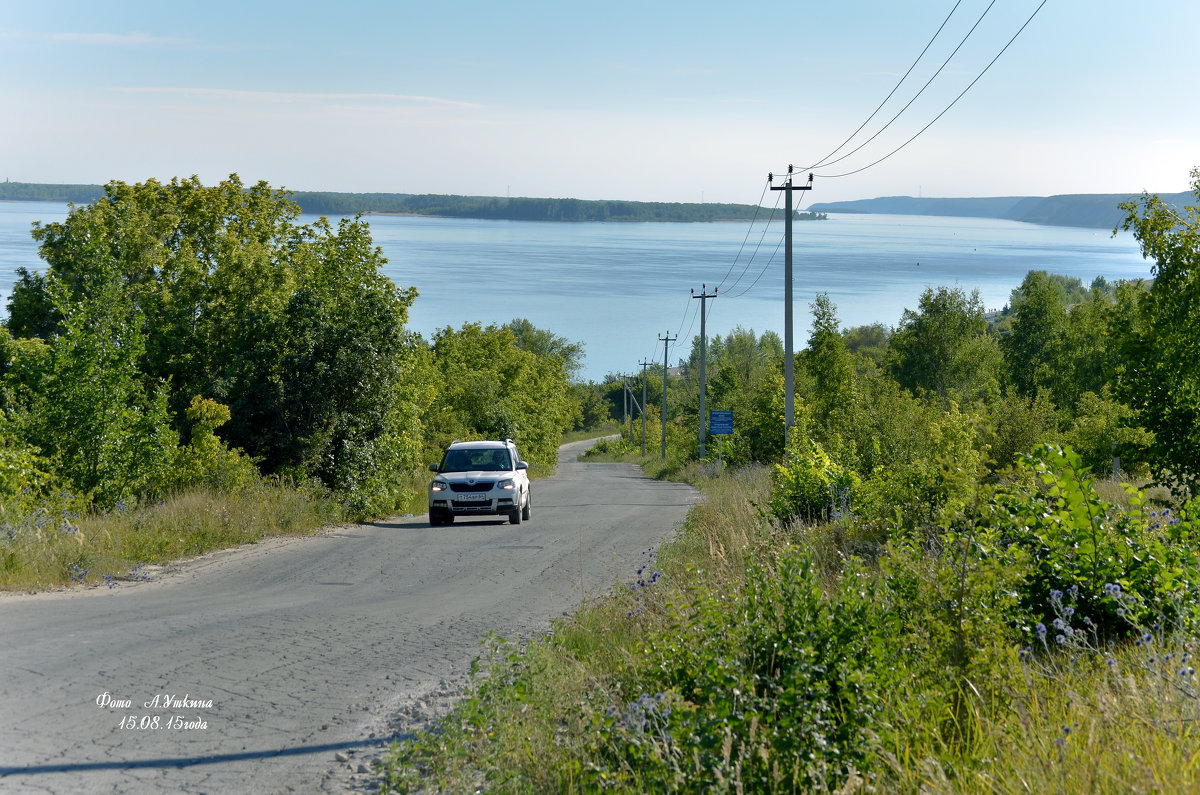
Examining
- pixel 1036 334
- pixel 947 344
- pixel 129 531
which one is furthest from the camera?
pixel 1036 334

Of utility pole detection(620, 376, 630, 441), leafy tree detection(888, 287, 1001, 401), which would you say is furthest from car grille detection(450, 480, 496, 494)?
utility pole detection(620, 376, 630, 441)

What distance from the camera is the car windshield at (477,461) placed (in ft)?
74.4

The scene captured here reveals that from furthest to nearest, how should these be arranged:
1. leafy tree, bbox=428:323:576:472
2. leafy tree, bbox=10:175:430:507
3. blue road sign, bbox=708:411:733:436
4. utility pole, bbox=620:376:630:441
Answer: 1. utility pole, bbox=620:376:630:441
2. leafy tree, bbox=428:323:576:472
3. blue road sign, bbox=708:411:733:436
4. leafy tree, bbox=10:175:430:507

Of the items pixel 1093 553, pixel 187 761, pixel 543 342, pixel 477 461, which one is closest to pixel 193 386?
pixel 477 461

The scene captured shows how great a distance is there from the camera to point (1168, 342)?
19031mm

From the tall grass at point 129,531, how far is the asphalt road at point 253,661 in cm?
53

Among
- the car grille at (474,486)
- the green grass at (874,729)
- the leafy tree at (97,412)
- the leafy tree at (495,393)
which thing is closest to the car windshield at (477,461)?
the car grille at (474,486)

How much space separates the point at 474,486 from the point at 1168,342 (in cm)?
1408

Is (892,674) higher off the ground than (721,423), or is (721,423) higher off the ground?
(892,674)

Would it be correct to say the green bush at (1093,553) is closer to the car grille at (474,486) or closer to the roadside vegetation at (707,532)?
the roadside vegetation at (707,532)

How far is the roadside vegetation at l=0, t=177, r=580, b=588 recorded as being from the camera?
1466cm

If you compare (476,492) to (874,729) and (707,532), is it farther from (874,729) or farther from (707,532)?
(874,729)

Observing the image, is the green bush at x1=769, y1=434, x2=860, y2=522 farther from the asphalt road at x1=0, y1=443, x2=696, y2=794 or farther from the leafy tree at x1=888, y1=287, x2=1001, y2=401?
the leafy tree at x1=888, y1=287, x2=1001, y2=401

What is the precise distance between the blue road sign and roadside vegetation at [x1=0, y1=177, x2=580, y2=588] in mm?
14821
